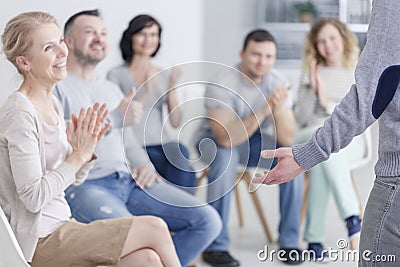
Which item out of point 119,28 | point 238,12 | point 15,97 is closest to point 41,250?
point 15,97

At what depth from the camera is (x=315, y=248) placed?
352 centimetres

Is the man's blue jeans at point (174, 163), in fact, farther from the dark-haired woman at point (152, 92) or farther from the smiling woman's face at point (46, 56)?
the smiling woman's face at point (46, 56)

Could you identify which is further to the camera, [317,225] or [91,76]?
[317,225]

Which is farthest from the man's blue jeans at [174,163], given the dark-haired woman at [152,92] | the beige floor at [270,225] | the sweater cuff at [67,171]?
the beige floor at [270,225]

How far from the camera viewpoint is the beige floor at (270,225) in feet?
11.5

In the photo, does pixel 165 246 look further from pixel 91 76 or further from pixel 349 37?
pixel 349 37

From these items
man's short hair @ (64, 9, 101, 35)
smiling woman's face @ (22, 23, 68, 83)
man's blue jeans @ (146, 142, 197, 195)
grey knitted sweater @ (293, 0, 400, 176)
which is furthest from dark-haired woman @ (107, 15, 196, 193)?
grey knitted sweater @ (293, 0, 400, 176)

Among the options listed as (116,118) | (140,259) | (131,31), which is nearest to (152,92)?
(116,118)

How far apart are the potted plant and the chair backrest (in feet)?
13.6

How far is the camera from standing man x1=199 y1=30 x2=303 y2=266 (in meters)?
2.48

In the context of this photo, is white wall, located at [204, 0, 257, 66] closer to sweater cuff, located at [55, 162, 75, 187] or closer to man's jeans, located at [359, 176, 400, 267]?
sweater cuff, located at [55, 162, 75, 187]

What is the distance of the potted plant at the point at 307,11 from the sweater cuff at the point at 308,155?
403cm

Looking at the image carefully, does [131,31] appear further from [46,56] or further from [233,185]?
[46,56]

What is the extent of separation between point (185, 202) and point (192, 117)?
294 millimetres
